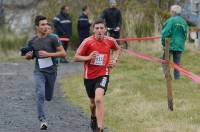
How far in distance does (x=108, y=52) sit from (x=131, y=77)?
720cm

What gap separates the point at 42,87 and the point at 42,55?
1.59 ft

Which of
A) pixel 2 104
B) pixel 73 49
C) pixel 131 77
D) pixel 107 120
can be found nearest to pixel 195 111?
pixel 107 120

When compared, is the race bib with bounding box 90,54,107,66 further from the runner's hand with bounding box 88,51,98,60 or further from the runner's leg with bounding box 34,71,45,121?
the runner's leg with bounding box 34,71,45,121

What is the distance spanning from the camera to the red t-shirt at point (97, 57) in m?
9.80

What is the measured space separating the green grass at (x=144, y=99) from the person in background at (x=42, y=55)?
3.71 ft

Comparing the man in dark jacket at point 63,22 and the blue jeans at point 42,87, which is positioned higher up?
the blue jeans at point 42,87

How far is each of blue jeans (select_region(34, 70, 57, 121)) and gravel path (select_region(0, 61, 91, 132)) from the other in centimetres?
30

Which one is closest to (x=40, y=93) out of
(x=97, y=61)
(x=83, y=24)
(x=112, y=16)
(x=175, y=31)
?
(x=97, y=61)

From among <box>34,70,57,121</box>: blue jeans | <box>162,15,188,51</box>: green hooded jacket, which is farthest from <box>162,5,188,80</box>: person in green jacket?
<box>34,70,57,121</box>: blue jeans

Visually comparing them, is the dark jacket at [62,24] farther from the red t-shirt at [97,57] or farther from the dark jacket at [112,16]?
the red t-shirt at [97,57]

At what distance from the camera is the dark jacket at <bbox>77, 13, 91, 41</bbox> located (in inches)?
891

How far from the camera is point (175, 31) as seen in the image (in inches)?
606

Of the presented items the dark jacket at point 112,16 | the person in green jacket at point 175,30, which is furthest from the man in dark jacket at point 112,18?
the person in green jacket at point 175,30

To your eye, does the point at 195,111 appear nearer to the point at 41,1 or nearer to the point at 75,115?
the point at 75,115
